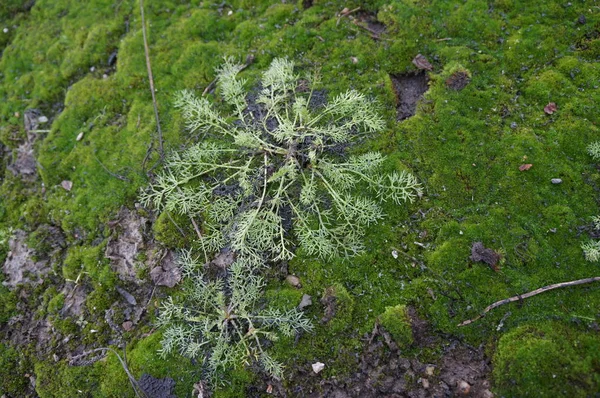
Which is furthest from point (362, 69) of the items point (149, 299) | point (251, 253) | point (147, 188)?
point (149, 299)

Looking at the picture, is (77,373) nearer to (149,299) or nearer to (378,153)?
(149,299)

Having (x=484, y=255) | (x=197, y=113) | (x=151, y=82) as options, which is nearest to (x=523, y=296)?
(x=484, y=255)

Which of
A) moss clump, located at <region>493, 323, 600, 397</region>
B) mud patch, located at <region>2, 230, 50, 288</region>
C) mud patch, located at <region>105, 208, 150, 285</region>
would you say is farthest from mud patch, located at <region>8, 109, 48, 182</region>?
moss clump, located at <region>493, 323, 600, 397</region>

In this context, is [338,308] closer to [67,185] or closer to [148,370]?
[148,370]

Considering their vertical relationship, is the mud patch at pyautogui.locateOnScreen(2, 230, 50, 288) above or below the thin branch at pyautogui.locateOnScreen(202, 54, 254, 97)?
below

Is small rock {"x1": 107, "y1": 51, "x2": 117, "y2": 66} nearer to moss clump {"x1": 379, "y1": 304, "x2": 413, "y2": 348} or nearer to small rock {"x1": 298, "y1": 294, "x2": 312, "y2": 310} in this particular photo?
small rock {"x1": 298, "y1": 294, "x2": 312, "y2": 310}

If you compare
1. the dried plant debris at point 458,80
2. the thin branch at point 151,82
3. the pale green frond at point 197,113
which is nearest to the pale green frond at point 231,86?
the pale green frond at point 197,113
